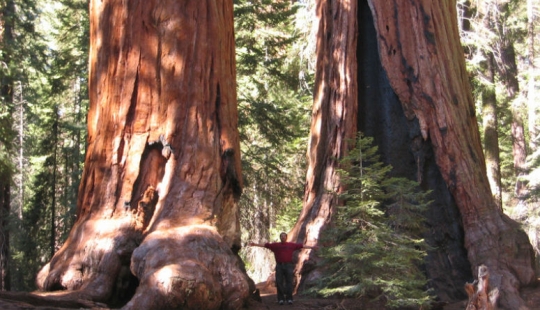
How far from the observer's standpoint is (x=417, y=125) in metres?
11.4

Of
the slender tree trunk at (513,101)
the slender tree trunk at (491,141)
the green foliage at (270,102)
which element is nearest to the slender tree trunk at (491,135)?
the slender tree trunk at (491,141)

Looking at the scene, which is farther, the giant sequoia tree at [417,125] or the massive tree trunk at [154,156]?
the giant sequoia tree at [417,125]

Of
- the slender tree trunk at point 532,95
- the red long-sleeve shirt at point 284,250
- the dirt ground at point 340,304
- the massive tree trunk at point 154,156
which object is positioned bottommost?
the dirt ground at point 340,304

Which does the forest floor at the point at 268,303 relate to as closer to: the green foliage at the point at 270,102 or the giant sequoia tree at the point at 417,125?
the giant sequoia tree at the point at 417,125

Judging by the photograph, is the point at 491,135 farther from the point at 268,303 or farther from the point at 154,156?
the point at 154,156

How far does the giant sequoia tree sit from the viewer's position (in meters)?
10.6

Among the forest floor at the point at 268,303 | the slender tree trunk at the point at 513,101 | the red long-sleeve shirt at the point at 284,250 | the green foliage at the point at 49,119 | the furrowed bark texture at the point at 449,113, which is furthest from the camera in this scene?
the slender tree trunk at the point at 513,101

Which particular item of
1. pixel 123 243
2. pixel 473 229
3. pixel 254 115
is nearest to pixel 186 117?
pixel 123 243

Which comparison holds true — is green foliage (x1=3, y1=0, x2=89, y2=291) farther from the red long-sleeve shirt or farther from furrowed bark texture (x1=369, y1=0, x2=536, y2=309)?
the red long-sleeve shirt

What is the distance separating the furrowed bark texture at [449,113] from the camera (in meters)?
10.2

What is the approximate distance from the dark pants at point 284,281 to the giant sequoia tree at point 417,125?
39.3 inches

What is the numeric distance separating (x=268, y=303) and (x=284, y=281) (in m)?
0.42

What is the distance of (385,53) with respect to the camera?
11.8 meters

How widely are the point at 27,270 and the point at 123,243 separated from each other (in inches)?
656
